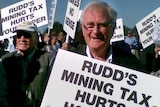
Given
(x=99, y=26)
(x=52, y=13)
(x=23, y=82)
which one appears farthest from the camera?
(x=52, y=13)

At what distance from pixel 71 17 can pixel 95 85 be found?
1.73 m

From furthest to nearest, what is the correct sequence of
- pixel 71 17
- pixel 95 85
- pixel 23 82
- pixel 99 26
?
pixel 71 17
pixel 23 82
pixel 99 26
pixel 95 85

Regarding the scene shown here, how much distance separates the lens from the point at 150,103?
3.89m

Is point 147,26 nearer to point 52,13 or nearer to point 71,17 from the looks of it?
point 52,13

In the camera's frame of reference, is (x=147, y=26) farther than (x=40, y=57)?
Yes

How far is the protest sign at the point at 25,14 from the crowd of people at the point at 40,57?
1267 millimetres

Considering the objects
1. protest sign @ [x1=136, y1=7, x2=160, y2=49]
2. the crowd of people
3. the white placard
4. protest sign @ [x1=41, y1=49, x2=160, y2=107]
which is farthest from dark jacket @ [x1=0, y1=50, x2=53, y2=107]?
protest sign @ [x1=136, y1=7, x2=160, y2=49]

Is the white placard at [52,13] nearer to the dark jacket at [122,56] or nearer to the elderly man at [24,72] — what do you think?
the elderly man at [24,72]

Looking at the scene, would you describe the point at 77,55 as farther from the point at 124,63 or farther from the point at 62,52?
the point at 124,63

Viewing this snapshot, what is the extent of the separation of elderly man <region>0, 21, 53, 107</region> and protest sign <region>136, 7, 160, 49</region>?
2.98m

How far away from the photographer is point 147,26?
7340mm

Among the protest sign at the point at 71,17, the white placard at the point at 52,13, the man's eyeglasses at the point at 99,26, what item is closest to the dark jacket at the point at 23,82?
the man's eyeglasses at the point at 99,26

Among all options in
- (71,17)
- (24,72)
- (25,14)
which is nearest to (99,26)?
(24,72)

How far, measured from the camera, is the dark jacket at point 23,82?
420 cm
